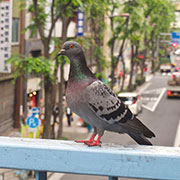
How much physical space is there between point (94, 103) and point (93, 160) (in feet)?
2.43

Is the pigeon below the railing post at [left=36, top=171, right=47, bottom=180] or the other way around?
the other way around

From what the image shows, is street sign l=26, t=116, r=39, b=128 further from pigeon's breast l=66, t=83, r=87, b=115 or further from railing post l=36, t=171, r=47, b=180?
railing post l=36, t=171, r=47, b=180

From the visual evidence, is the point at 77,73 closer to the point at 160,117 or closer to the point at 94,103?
the point at 94,103

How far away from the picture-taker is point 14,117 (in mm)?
29156

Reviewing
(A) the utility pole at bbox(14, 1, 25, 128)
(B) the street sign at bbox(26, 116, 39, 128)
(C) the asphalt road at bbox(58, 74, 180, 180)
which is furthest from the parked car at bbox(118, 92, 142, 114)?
(B) the street sign at bbox(26, 116, 39, 128)

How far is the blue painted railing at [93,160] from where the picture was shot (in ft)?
8.35

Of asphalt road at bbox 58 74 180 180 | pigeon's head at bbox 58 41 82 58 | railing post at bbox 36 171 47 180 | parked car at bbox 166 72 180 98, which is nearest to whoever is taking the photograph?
railing post at bbox 36 171 47 180

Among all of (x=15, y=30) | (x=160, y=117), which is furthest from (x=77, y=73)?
(x=160, y=117)

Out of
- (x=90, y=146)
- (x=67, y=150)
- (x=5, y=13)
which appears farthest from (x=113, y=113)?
(x=5, y=13)

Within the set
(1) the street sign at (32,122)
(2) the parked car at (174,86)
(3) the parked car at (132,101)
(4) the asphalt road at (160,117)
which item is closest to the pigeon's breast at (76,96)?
(4) the asphalt road at (160,117)

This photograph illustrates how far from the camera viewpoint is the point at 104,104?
132 inches

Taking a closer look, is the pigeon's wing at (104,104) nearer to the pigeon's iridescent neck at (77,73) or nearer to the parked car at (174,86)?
the pigeon's iridescent neck at (77,73)

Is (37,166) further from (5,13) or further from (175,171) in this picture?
(5,13)

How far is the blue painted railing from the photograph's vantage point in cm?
254
